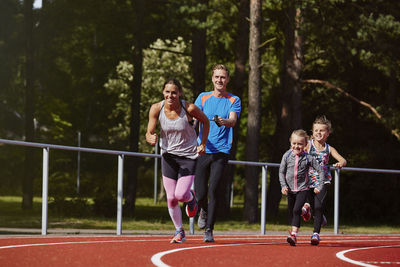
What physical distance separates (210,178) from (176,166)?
23.3 inches

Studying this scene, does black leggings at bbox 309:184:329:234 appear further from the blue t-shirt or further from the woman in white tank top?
the woman in white tank top

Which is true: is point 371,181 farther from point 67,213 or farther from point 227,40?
point 67,213

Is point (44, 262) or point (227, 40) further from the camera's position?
point (227, 40)

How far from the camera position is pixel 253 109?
2384 cm

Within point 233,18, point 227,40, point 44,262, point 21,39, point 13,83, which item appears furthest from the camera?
point 13,83

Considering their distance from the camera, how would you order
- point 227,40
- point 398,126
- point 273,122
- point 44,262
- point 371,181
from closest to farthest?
point 44,262 → point 398,126 → point 371,181 → point 227,40 → point 273,122

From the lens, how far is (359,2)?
→ 27359 millimetres

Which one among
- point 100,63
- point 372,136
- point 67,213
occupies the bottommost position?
point 67,213

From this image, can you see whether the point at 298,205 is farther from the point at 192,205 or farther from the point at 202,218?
the point at 192,205

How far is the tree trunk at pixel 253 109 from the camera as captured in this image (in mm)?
23406

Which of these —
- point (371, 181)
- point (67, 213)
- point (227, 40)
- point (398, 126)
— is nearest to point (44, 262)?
point (67, 213)

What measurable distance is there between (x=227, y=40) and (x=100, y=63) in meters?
9.32

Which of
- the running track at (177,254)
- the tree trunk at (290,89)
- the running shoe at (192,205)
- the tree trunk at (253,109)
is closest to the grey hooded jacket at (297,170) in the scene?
the running track at (177,254)

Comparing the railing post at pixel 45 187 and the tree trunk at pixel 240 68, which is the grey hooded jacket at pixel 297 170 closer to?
the railing post at pixel 45 187
